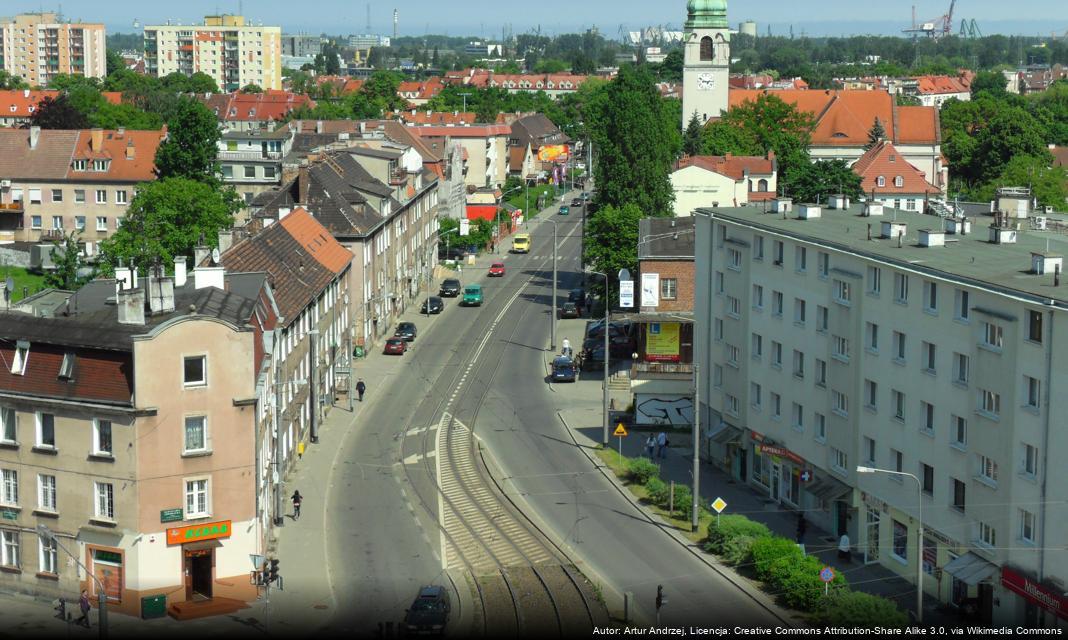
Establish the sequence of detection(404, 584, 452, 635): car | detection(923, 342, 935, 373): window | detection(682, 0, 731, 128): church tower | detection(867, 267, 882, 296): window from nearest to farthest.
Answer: detection(404, 584, 452, 635): car, detection(923, 342, 935, 373): window, detection(867, 267, 882, 296): window, detection(682, 0, 731, 128): church tower

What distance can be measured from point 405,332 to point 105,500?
4204 cm

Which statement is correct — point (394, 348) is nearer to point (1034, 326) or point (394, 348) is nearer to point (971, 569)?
point (971, 569)

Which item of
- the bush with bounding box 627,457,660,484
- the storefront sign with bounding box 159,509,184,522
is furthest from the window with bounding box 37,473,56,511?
the bush with bounding box 627,457,660,484

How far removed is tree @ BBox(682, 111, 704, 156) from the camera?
130875 mm

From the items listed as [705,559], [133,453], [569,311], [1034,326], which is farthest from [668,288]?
[133,453]

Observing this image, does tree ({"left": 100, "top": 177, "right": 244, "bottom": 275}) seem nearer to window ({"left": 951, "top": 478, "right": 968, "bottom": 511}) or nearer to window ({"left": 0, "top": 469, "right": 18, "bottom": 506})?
window ({"left": 0, "top": 469, "right": 18, "bottom": 506})

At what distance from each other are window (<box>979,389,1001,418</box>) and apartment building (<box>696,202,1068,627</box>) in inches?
2.5

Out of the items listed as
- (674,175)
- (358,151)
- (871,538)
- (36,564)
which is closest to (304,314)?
(36,564)

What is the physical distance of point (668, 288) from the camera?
72.4 m

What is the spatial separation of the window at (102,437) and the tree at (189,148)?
61182 millimetres

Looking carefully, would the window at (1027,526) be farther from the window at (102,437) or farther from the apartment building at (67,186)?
the apartment building at (67,186)

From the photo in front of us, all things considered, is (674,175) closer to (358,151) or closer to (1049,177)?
(358,151)

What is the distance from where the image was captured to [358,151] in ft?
306

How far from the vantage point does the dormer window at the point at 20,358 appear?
1716 inches
